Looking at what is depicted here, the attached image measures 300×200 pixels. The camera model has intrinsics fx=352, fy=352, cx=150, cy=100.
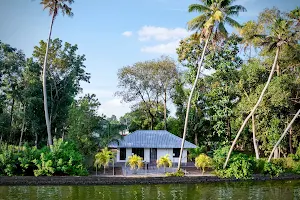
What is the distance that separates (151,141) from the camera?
31.5 meters

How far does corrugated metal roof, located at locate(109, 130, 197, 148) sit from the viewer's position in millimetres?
30719

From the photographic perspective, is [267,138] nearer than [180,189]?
No

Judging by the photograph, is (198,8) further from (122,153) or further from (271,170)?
(122,153)

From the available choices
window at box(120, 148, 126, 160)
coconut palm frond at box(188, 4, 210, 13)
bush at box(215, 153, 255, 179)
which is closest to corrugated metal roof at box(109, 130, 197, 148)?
window at box(120, 148, 126, 160)

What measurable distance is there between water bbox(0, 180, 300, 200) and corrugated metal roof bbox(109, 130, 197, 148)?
31.4 ft


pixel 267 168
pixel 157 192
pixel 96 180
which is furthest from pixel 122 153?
pixel 157 192

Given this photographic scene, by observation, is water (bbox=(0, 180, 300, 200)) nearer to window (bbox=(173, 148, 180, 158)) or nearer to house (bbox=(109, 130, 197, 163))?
house (bbox=(109, 130, 197, 163))

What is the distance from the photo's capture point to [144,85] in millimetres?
40594

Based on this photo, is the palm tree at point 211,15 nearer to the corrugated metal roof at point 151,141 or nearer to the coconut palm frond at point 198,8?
the coconut palm frond at point 198,8

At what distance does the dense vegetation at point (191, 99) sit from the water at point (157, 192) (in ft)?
8.89

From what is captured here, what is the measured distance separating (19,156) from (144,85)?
20.5 meters

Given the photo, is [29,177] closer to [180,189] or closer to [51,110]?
[180,189]

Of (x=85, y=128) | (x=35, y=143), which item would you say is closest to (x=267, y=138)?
(x=85, y=128)

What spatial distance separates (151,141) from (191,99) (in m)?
5.70
